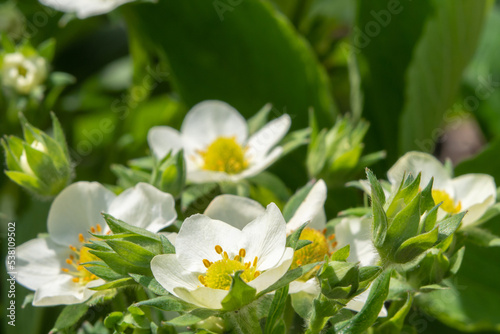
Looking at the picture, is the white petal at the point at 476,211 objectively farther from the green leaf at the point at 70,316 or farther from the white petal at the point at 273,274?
the green leaf at the point at 70,316

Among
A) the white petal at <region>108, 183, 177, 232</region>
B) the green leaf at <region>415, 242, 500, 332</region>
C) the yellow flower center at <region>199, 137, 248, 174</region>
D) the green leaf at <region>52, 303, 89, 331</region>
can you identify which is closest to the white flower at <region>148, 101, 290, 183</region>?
the yellow flower center at <region>199, 137, 248, 174</region>

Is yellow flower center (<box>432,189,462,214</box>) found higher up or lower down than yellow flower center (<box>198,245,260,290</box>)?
lower down

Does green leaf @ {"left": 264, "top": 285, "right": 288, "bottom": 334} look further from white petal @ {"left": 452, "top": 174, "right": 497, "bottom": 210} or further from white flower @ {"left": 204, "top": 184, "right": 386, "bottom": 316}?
white petal @ {"left": 452, "top": 174, "right": 497, "bottom": 210}

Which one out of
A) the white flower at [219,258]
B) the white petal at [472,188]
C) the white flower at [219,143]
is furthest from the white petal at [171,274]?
the white petal at [472,188]

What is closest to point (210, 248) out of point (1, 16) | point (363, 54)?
point (363, 54)

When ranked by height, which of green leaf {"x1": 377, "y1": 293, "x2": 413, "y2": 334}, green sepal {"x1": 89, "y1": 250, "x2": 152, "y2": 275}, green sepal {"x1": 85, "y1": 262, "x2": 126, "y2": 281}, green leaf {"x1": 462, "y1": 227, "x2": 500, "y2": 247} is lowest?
green leaf {"x1": 377, "y1": 293, "x2": 413, "y2": 334}

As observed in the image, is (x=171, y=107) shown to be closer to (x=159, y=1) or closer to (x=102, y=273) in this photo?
(x=159, y=1)

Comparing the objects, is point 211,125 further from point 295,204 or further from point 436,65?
point 436,65
